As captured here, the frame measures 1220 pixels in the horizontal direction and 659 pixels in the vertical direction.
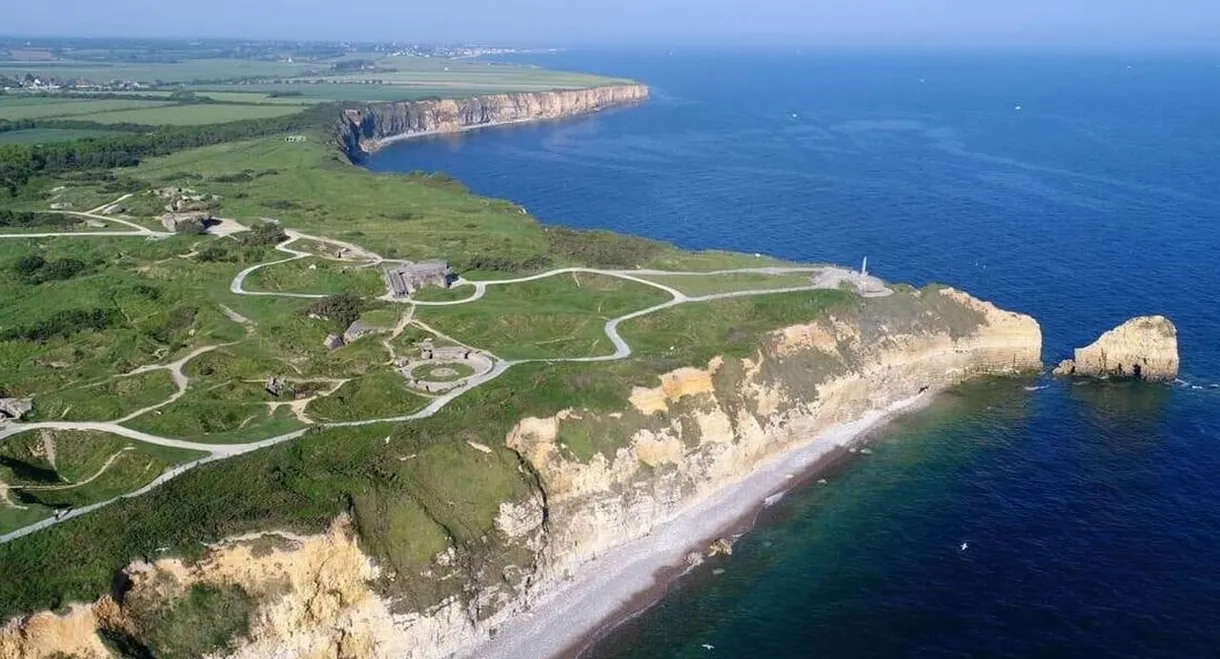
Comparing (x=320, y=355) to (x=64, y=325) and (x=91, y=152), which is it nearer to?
(x=64, y=325)

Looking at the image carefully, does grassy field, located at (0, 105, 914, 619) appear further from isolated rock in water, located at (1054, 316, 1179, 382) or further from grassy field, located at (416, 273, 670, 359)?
isolated rock in water, located at (1054, 316, 1179, 382)

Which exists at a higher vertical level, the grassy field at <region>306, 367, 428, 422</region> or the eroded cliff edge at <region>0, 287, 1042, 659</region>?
the grassy field at <region>306, 367, 428, 422</region>

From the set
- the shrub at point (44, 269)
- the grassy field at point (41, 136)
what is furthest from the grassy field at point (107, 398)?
the grassy field at point (41, 136)

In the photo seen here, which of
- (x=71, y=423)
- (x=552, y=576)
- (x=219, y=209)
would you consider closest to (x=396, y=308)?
(x=71, y=423)

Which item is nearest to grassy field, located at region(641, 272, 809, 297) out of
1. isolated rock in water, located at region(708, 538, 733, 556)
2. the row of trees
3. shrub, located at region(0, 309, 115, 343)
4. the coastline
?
the coastline

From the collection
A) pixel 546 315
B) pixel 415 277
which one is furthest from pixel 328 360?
pixel 415 277

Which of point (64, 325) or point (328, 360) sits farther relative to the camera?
point (64, 325)
